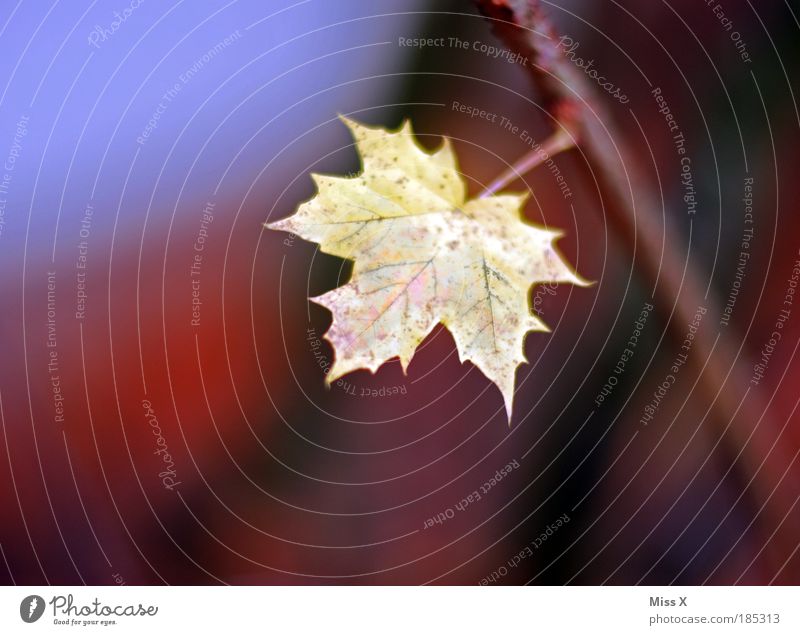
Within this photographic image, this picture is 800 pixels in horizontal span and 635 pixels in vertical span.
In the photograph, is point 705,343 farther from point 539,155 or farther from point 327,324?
point 327,324

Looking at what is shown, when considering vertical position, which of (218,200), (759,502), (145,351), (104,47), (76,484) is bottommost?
(759,502)

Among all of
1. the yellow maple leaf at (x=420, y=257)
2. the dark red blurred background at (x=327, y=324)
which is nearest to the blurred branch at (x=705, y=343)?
the dark red blurred background at (x=327, y=324)

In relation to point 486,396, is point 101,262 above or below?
above

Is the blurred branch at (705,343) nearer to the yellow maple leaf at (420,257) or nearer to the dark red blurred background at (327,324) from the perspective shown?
the dark red blurred background at (327,324)

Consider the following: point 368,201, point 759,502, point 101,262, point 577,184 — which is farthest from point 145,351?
point 759,502

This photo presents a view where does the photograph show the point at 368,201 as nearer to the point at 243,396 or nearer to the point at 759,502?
the point at 243,396
